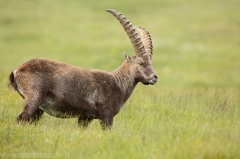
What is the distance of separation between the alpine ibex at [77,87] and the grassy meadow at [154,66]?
36cm

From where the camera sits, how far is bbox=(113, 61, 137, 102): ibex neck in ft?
34.7

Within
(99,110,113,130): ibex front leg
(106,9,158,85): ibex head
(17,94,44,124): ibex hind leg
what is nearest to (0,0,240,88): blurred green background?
(106,9,158,85): ibex head

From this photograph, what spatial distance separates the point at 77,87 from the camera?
9.90 meters

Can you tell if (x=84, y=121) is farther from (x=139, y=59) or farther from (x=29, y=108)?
(x=139, y=59)

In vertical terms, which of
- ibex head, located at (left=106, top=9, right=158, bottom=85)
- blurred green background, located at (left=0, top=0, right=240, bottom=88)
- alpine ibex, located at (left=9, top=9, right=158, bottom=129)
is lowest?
blurred green background, located at (left=0, top=0, right=240, bottom=88)

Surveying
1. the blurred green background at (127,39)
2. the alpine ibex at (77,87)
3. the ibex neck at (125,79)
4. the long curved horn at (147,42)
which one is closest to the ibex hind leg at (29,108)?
the alpine ibex at (77,87)

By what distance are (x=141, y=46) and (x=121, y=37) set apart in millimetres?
28954

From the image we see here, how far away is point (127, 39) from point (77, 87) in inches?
1149

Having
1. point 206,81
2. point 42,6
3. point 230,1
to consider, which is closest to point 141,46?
point 206,81

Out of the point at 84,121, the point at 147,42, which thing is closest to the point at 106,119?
the point at 84,121

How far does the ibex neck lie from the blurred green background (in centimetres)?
1531

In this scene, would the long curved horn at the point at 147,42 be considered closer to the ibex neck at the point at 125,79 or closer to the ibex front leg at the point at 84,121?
the ibex neck at the point at 125,79

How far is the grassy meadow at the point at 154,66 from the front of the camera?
7621 millimetres

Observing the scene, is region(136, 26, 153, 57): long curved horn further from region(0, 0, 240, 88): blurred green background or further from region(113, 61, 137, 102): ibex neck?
region(0, 0, 240, 88): blurred green background
